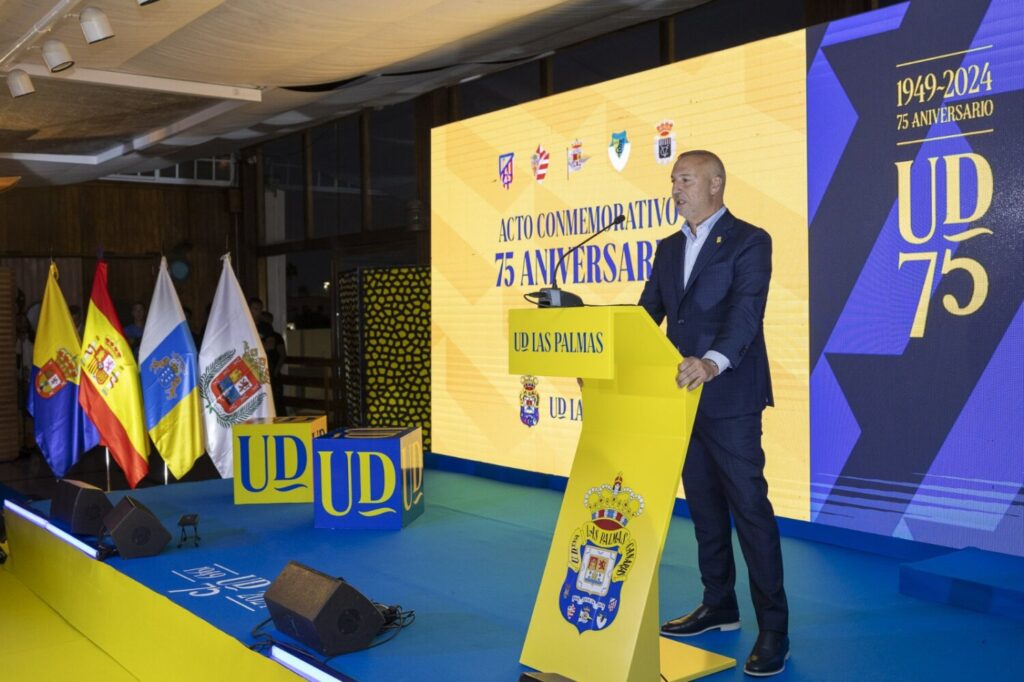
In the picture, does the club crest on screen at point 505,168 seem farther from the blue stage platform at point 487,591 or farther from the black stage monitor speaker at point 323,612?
the black stage monitor speaker at point 323,612

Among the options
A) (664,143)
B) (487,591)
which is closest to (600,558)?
(487,591)

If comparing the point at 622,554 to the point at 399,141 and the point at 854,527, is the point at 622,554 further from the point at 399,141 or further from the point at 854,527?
the point at 399,141

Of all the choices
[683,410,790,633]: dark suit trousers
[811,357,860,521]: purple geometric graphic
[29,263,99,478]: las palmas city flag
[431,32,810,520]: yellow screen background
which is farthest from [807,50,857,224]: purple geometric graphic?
[29,263,99,478]: las palmas city flag

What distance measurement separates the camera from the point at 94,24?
4090 mm

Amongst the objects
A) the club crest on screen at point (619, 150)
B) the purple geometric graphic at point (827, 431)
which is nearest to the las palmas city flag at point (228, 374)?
the club crest on screen at point (619, 150)

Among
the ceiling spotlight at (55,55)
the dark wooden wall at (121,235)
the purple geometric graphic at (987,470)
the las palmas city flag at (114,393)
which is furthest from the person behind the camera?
the dark wooden wall at (121,235)

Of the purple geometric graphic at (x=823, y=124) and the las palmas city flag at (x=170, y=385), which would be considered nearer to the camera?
the purple geometric graphic at (x=823, y=124)

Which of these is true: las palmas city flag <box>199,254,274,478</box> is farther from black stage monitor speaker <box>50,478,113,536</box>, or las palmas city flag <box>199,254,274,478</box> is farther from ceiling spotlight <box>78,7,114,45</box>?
ceiling spotlight <box>78,7,114,45</box>

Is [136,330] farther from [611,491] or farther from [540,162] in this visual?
[611,491]

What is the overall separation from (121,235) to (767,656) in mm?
8797

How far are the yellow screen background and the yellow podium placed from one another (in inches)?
4.0

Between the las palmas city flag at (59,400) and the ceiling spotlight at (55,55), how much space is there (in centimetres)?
170

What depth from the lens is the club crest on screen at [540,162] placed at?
5.52 m

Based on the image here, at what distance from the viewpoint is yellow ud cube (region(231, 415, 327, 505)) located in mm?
5121
